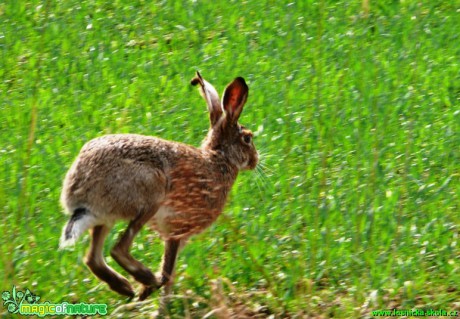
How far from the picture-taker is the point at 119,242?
263 inches

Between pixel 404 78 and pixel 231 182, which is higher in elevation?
pixel 231 182

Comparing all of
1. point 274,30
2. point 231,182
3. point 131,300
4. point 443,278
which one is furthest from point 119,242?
point 274,30

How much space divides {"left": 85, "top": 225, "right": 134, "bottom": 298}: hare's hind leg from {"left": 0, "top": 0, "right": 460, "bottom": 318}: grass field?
4.6 inches

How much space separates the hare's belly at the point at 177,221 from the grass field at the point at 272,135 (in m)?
0.23

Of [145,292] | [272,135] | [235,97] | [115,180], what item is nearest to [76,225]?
[115,180]

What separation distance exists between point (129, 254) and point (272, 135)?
2238 mm

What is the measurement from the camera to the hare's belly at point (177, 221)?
22.6 ft

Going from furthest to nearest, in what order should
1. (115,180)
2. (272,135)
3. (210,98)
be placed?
(272,135) < (210,98) < (115,180)

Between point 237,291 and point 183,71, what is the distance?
10.4ft

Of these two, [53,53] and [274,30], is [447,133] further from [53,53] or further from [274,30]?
[53,53]

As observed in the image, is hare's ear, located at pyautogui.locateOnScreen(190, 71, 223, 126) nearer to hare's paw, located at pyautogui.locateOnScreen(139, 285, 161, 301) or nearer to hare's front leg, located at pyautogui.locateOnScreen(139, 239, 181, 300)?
hare's front leg, located at pyautogui.locateOnScreen(139, 239, 181, 300)

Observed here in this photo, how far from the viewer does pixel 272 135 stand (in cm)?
870

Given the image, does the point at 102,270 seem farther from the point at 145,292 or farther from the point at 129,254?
the point at 145,292

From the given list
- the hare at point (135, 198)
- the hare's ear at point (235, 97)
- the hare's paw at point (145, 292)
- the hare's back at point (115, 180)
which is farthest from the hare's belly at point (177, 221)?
the hare's ear at point (235, 97)
